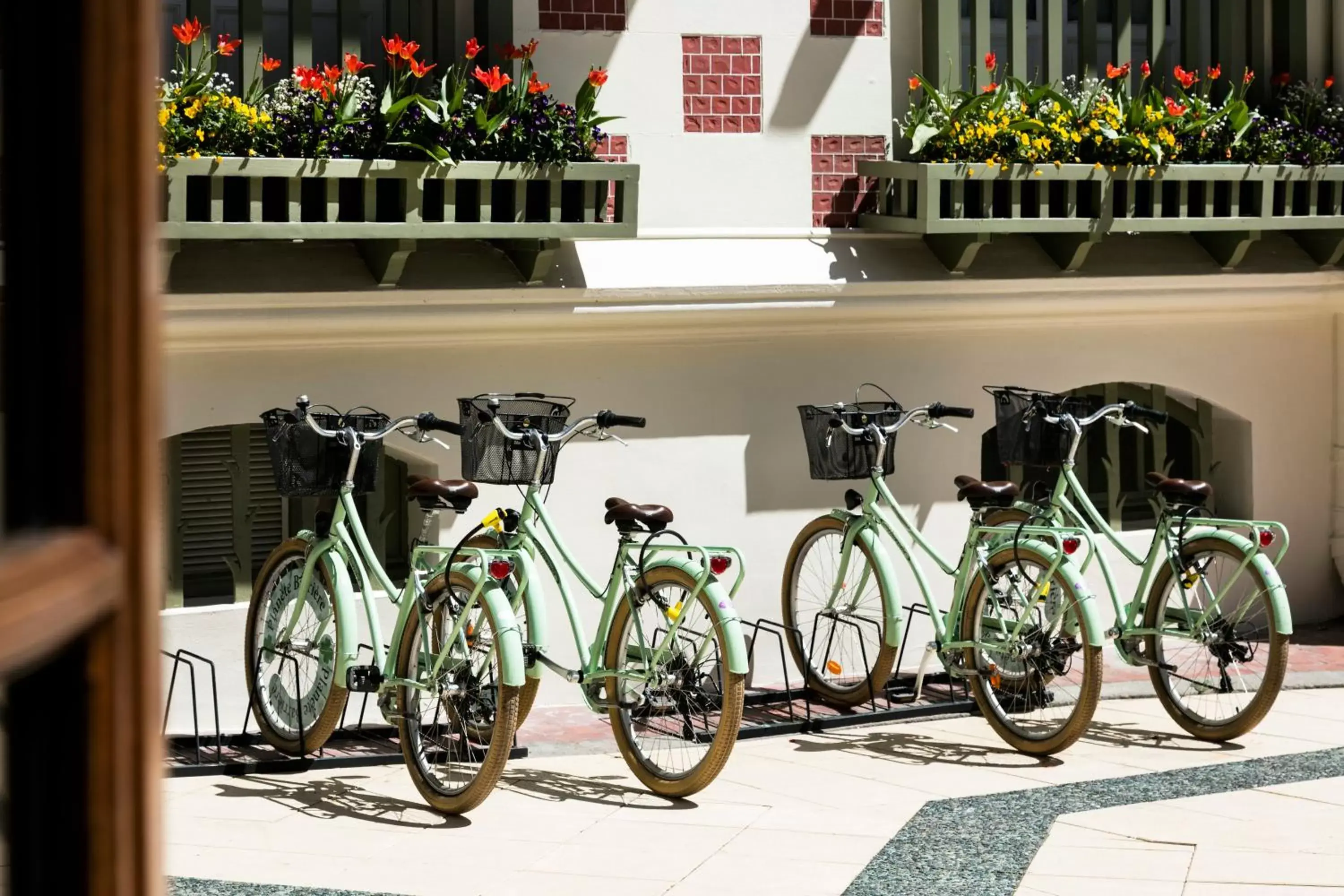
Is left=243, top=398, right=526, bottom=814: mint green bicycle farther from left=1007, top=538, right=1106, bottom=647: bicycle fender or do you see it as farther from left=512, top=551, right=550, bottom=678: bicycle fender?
left=1007, top=538, right=1106, bottom=647: bicycle fender

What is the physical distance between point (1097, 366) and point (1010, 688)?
8.62ft

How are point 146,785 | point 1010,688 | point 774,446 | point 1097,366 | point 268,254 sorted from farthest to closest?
point 1097,366 < point 774,446 < point 268,254 < point 1010,688 < point 146,785

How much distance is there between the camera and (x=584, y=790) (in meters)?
6.36

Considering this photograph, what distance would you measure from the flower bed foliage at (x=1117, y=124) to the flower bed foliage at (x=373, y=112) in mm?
1738

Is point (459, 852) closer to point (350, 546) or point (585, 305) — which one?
point (350, 546)

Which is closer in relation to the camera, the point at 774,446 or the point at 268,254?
the point at 268,254

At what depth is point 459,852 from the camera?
5.58 meters

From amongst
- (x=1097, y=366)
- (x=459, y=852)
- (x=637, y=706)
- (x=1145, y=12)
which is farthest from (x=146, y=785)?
(x=1145, y=12)

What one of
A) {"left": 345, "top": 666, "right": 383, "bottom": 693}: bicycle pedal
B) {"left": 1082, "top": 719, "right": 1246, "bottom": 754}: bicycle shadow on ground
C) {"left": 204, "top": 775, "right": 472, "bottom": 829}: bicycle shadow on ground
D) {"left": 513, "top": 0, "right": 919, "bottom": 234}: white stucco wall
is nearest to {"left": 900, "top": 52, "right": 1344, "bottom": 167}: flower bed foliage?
{"left": 513, "top": 0, "right": 919, "bottom": 234}: white stucco wall

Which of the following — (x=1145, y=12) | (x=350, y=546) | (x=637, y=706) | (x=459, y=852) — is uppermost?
(x=1145, y=12)

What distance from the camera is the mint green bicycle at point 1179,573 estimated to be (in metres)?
6.65

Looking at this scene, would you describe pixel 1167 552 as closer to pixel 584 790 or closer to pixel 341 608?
pixel 584 790

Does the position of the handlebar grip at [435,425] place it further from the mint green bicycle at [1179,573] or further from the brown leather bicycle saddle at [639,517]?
the mint green bicycle at [1179,573]

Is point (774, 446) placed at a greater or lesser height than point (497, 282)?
lesser
